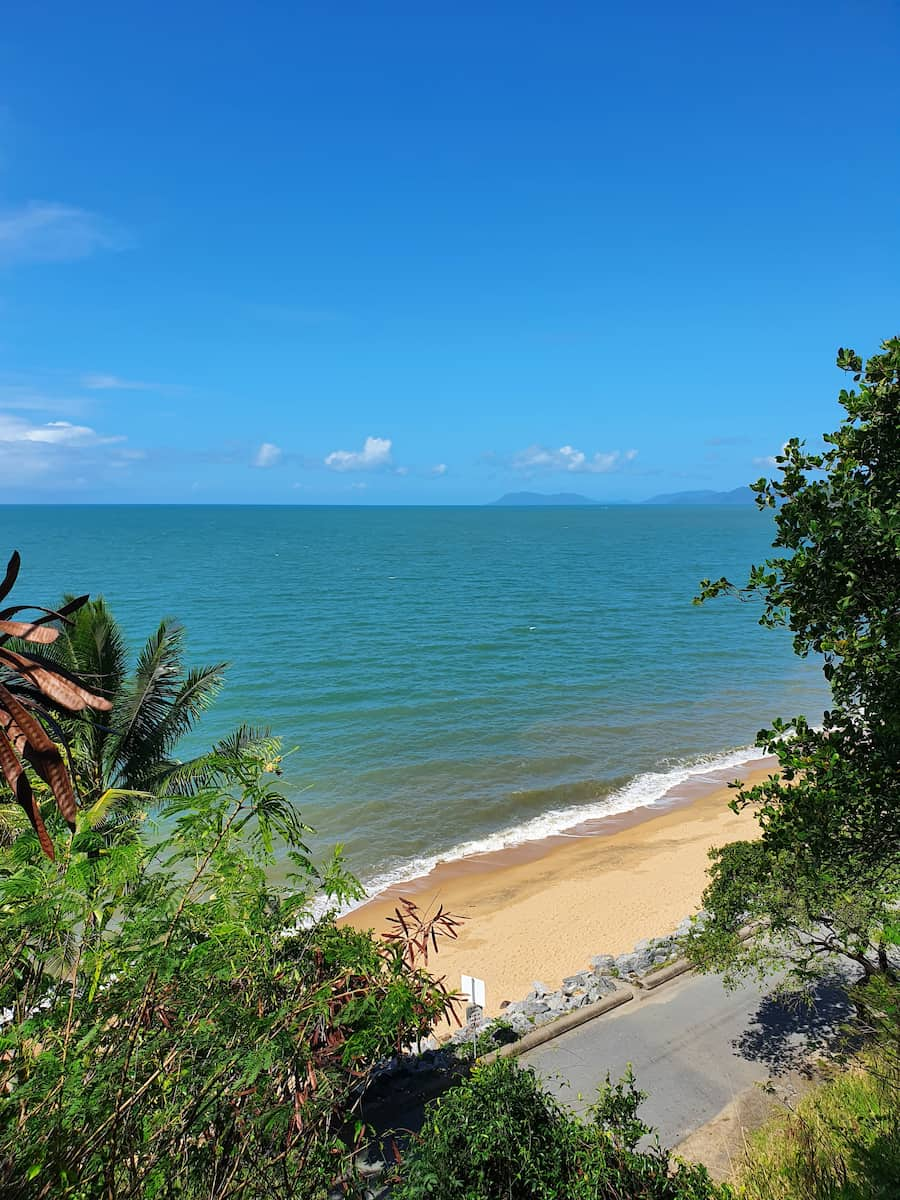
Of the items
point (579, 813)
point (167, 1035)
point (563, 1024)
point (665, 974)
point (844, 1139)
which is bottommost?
point (579, 813)

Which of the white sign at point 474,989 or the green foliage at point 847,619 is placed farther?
the white sign at point 474,989

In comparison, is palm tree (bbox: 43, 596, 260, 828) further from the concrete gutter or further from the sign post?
the concrete gutter

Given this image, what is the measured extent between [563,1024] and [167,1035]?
993 cm

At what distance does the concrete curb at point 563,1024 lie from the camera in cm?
1155

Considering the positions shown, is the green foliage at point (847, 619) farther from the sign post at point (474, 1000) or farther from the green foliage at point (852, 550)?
the sign post at point (474, 1000)

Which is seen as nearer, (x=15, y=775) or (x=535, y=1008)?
(x=15, y=775)

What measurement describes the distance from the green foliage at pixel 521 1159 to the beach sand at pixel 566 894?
886 cm

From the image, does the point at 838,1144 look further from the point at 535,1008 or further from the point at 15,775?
the point at 15,775

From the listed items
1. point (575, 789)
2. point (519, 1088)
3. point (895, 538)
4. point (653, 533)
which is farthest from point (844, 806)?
point (653, 533)

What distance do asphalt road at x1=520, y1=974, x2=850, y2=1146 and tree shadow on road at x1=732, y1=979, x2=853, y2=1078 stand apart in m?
0.02

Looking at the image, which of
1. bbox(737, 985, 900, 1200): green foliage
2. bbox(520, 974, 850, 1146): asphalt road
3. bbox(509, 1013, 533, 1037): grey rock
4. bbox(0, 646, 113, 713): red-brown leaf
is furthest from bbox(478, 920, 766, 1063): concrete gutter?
bbox(0, 646, 113, 713): red-brown leaf

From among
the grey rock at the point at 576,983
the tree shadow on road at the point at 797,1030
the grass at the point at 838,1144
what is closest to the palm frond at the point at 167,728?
the grey rock at the point at 576,983

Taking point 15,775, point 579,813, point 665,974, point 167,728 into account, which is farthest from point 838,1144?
point 579,813

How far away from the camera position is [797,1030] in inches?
479
